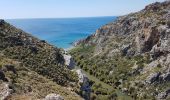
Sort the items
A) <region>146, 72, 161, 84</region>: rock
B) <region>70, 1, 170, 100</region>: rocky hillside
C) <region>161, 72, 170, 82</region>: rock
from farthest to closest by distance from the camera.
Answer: <region>146, 72, 161, 84</region>: rock < <region>70, 1, 170, 100</region>: rocky hillside < <region>161, 72, 170, 82</region>: rock

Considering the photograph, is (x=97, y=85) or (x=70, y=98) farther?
(x=97, y=85)

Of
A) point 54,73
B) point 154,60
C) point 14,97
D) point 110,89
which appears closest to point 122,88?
point 110,89

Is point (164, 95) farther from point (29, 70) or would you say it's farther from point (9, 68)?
point (9, 68)

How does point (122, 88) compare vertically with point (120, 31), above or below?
below

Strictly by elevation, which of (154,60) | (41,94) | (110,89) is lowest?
(110,89)

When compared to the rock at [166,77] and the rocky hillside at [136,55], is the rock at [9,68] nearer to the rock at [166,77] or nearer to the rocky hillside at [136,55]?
the rocky hillside at [136,55]

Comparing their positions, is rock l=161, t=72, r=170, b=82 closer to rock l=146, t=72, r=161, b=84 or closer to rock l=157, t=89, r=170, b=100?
rock l=146, t=72, r=161, b=84

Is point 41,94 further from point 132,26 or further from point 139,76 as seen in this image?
point 132,26

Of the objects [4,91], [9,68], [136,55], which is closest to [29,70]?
[9,68]

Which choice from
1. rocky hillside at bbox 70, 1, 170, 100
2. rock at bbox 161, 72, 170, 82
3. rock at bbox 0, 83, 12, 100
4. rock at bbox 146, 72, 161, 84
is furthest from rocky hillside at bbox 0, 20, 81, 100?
rock at bbox 161, 72, 170, 82
